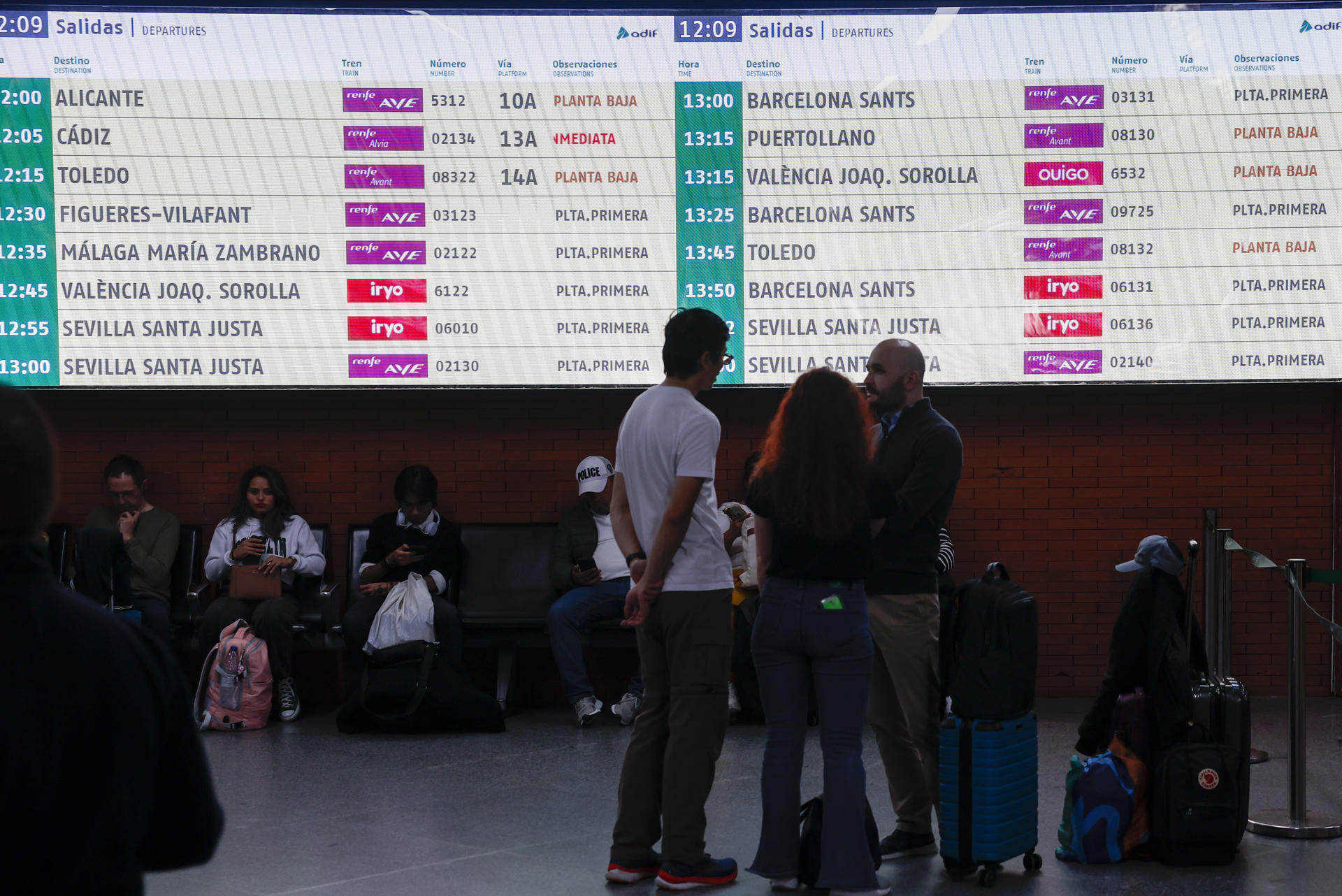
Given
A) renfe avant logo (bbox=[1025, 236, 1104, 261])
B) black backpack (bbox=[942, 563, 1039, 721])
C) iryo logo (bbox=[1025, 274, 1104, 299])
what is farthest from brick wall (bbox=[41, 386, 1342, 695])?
black backpack (bbox=[942, 563, 1039, 721])

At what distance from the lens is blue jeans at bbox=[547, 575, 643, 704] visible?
6.22 metres

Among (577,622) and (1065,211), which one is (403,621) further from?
(1065,211)

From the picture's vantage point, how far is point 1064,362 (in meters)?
6.45

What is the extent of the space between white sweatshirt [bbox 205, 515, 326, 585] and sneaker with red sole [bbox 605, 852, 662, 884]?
10.7ft

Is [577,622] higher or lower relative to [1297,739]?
higher

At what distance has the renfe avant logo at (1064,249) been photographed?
644cm

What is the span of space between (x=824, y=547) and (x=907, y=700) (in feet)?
2.61

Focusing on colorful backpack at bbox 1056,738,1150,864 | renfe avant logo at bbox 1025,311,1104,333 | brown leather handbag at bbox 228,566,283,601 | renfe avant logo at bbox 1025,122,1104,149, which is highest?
renfe avant logo at bbox 1025,122,1104,149

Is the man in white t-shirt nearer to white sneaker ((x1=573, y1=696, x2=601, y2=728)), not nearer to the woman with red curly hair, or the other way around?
the woman with red curly hair

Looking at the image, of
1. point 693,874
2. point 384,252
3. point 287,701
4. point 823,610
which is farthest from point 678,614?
point 384,252

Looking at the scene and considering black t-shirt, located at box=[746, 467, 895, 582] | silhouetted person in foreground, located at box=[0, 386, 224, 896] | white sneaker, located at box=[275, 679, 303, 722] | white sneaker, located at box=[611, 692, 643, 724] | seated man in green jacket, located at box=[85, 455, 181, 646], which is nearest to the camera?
silhouetted person in foreground, located at box=[0, 386, 224, 896]

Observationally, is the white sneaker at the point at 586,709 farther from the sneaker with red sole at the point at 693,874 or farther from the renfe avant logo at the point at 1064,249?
the renfe avant logo at the point at 1064,249

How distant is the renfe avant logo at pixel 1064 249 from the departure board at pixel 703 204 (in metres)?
0.01

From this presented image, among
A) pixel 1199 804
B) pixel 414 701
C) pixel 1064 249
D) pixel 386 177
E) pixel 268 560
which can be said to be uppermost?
pixel 386 177
